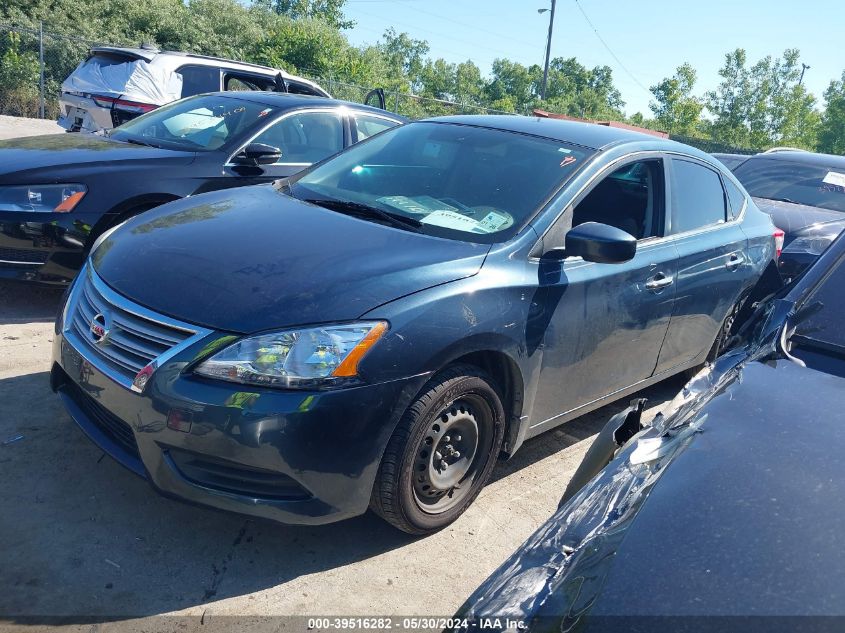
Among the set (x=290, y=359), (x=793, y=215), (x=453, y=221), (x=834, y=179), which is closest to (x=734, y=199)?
(x=453, y=221)

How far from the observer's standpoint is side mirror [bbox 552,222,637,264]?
308 cm

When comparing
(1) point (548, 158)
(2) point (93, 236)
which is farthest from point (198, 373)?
(2) point (93, 236)

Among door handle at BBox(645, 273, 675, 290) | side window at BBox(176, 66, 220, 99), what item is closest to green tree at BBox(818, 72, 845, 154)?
side window at BBox(176, 66, 220, 99)

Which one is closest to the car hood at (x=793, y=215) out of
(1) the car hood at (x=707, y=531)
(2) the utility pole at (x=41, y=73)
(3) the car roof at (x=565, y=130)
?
(3) the car roof at (x=565, y=130)

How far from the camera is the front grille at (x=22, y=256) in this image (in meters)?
4.59

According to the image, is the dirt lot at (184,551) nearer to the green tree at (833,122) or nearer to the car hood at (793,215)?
the car hood at (793,215)

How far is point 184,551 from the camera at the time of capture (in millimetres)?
2779

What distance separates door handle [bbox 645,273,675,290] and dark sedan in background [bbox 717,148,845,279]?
2584 millimetres

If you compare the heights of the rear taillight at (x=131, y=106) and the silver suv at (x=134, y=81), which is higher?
the silver suv at (x=134, y=81)

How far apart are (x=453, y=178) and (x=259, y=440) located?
179 centimetres

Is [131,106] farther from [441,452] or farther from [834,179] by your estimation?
[834,179]

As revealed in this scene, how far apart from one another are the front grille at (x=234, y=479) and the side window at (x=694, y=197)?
2.57 meters

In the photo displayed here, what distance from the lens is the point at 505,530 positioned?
10.4ft

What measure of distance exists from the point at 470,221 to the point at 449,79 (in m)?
81.4
